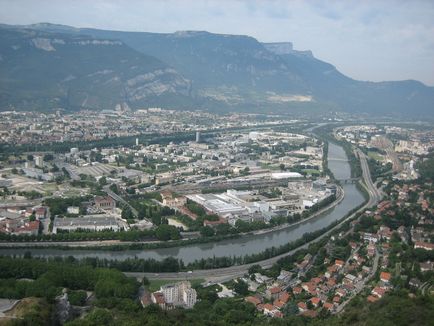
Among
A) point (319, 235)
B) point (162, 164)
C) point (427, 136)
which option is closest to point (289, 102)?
point (427, 136)

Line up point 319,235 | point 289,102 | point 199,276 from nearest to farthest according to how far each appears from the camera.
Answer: point 199,276
point 319,235
point 289,102

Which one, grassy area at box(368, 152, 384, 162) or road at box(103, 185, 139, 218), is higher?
grassy area at box(368, 152, 384, 162)

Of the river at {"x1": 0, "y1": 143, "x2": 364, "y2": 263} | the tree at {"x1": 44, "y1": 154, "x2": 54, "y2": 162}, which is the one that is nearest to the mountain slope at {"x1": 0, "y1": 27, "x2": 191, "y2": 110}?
the tree at {"x1": 44, "y1": 154, "x2": 54, "y2": 162}

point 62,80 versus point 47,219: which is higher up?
point 62,80

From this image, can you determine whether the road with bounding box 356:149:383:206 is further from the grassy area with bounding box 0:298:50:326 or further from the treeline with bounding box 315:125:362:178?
the grassy area with bounding box 0:298:50:326

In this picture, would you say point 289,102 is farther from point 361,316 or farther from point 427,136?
point 361,316

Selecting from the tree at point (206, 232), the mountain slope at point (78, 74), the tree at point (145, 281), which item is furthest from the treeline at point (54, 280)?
the mountain slope at point (78, 74)

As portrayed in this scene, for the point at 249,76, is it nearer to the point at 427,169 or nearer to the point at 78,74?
the point at 78,74
